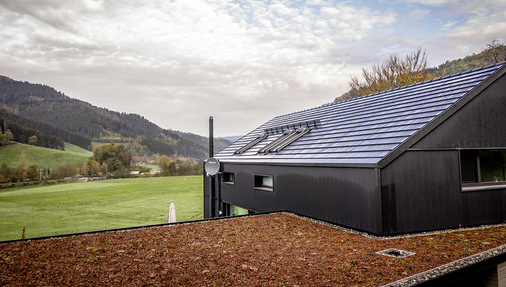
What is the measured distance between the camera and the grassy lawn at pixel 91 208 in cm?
2302

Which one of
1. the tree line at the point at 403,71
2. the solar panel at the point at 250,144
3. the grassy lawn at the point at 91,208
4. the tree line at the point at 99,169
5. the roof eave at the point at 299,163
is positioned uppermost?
the tree line at the point at 403,71

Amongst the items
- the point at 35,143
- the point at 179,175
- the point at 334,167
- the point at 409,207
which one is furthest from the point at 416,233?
the point at 35,143

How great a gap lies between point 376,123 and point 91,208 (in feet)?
109

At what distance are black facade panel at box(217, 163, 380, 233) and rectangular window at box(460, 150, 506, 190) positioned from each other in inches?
124

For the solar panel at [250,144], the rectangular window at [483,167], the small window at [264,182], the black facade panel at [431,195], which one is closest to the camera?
the black facade panel at [431,195]

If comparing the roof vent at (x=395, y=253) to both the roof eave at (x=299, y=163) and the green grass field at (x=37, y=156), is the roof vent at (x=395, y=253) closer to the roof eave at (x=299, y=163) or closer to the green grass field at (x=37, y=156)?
the roof eave at (x=299, y=163)

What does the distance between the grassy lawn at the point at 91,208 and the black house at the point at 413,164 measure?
17.2 m

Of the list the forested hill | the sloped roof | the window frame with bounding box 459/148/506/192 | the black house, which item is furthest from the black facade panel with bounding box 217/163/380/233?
the forested hill

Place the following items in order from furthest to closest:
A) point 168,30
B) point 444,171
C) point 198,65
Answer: point 198,65 < point 168,30 < point 444,171

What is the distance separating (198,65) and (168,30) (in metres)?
8.34

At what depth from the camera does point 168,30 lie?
20.3 metres

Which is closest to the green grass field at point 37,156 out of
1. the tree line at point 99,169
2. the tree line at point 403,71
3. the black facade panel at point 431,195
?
the tree line at point 99,169

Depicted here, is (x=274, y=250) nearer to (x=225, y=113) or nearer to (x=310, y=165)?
(x=310, y=165)

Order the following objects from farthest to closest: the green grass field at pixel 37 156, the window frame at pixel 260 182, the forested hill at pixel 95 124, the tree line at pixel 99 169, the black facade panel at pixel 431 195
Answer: the forested hill at pixel 95 124, the green grass field at pixel 37 156, the tree line at pixel 99 169, the window frame at pixel 260 182, the black facade panel at pixel 431 195
